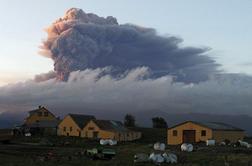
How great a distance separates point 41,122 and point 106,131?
31391 mm

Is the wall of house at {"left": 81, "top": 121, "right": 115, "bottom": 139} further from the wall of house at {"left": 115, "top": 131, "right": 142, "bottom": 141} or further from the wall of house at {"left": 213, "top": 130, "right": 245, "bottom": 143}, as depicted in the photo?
the wall of house at {"left": 213, "top": 130, "right": 245, "bottom": 143}

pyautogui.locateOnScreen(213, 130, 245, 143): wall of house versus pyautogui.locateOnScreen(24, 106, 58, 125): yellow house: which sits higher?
pyautogui.locateOnScreen(24, 106, 58, 125): yellow house

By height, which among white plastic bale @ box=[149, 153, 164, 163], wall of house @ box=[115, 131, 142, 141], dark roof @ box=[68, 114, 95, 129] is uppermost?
dark roof @ box=[68, 114, 95, 129]

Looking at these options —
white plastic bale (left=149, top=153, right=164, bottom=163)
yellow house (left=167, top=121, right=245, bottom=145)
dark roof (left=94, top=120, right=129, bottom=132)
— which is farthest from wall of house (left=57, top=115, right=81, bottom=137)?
white plastic bale (left=149, top=153, right=164, bottom=163)

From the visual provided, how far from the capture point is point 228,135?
99.8 m

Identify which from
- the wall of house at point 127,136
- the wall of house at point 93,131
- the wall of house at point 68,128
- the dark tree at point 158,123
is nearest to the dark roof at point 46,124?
the wall of house at point 68,128

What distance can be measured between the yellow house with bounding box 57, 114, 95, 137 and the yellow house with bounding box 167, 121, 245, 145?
34.1m

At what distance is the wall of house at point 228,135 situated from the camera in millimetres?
96312

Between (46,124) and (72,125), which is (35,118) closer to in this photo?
(46,124)

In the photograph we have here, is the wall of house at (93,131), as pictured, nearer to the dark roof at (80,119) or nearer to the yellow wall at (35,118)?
the dark roof at (80,119)

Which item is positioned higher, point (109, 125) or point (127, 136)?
point (109, 125)

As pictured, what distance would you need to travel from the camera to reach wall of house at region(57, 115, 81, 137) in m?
129

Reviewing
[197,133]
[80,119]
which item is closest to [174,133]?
[197,133]

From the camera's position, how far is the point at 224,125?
10719cm
